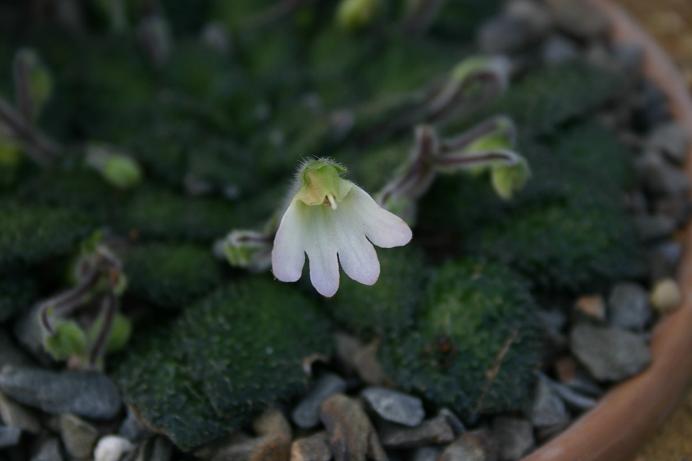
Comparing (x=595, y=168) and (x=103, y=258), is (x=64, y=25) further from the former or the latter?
(x=595, y=168)

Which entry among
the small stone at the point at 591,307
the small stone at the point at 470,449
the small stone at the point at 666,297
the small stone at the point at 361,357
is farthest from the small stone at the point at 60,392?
the small stone at the point at 666,297

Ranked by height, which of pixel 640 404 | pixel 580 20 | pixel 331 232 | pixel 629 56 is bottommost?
pixel 640 404

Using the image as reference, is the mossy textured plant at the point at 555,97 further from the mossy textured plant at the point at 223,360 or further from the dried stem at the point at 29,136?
the dried stem at the point at 29,136

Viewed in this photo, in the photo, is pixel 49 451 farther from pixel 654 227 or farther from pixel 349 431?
pixel 654 227

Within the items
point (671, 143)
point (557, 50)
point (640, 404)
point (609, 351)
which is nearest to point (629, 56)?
point (557, 50)

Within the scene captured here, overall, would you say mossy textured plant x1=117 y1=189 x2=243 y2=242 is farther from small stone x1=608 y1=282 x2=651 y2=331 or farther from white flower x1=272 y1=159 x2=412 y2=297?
small stone x1=608 y1=282 x2=651 y2=331

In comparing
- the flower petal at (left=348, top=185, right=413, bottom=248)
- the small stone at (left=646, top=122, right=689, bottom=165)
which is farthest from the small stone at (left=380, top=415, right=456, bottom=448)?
the small stone at (left=646, top=122, right=689, bottom=165)
